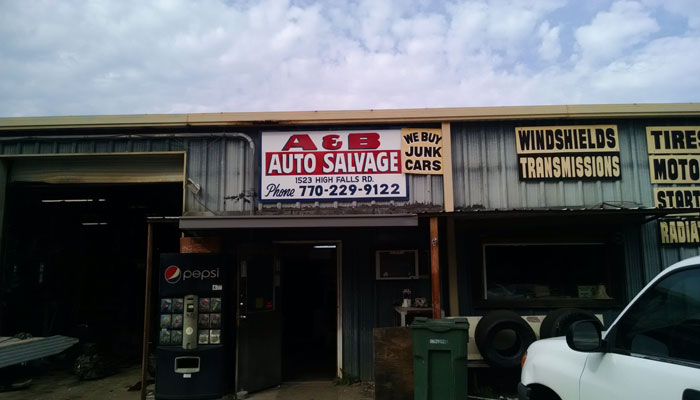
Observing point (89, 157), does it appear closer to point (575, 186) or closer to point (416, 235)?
point (416, 235)

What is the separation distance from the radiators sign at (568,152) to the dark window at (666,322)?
5644mm

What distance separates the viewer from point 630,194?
8.59 meters

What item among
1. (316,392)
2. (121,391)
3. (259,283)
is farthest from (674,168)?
(121,391)

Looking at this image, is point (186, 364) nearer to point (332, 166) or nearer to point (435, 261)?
point (332, 166)

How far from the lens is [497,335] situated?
7.81 meters

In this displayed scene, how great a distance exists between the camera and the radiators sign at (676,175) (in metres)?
8.48

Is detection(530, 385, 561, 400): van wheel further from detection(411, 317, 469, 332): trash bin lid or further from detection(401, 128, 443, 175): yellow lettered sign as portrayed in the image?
detection(401, 128, 443, 175): yellow lettered sign

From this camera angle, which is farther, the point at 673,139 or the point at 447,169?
the point at 673,139

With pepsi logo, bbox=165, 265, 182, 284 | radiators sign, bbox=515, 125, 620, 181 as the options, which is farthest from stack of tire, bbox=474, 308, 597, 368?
pepsi logo, bbox=165, 265, 182, 284

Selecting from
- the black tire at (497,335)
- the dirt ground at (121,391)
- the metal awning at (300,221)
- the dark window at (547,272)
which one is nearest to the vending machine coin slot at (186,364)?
the dirt ground at (121,391)

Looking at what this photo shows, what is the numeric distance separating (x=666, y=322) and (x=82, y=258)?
537 inches

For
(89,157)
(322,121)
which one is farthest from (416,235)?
(89,157)

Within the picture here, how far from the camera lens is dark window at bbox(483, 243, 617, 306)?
858cm

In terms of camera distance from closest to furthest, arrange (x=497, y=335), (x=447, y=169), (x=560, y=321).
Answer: (x=560, y=321) < (x=497, y=335) < (x=447, y=169)
